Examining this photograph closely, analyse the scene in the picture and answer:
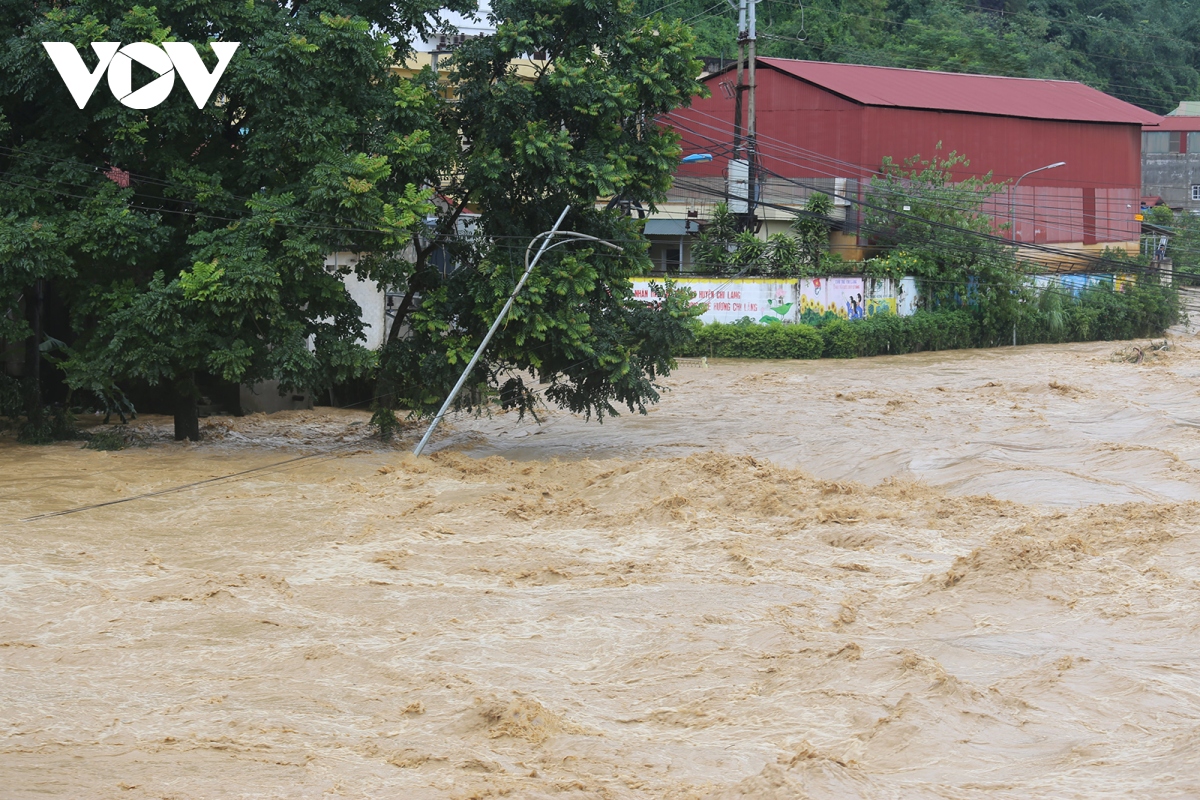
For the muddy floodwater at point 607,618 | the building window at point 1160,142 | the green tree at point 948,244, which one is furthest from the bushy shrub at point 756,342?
the building window at point 1160,142

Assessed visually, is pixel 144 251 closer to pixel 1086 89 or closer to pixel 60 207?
pixel 60 207

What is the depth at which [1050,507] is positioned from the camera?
19.3 metres

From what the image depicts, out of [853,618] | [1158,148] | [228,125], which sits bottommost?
[853,618]

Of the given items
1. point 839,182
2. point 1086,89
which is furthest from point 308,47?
point 1086,89

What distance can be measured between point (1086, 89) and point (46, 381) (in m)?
47.8

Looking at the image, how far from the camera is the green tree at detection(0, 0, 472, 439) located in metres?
20.4

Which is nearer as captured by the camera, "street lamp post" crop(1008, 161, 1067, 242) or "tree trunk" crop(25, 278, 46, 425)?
"tree trunk" crop(25, 278, 46, 425)

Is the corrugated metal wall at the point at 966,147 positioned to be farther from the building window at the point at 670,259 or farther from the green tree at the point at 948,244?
the building window at the point at 670,259

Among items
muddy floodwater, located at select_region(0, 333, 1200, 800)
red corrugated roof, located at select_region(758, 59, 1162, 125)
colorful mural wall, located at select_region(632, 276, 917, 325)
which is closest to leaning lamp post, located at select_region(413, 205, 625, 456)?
muddy floodwater, located at select_region(0, 333, 1200, 800)

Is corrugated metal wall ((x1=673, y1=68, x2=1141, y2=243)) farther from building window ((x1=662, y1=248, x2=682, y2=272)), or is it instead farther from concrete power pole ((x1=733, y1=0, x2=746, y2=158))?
building window ((x1=662, y1=248, x2=682, y2=272))

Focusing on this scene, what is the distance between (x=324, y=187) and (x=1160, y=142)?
61791mm

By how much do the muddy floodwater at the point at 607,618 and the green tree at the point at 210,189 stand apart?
2542mm

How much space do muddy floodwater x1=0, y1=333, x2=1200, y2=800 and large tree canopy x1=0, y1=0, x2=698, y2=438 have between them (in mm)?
2256

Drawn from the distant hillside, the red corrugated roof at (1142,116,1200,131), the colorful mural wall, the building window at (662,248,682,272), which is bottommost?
the colorful mural wall
